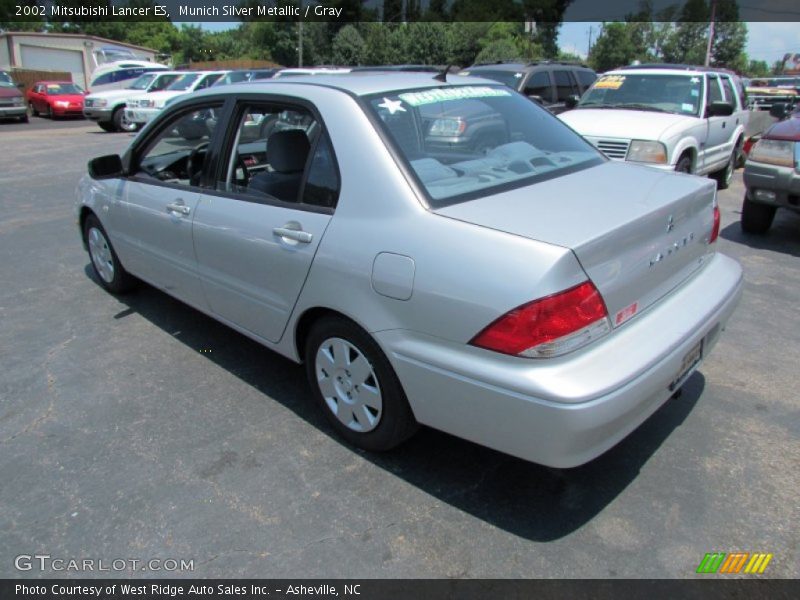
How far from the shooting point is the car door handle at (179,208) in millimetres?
3658

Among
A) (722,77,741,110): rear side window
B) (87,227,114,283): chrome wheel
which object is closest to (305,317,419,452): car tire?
(87,227,114,283): chrome wheel

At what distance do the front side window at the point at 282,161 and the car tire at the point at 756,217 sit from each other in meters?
5.21

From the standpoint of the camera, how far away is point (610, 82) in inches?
342

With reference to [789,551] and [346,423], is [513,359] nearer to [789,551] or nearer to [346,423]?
[346,423]

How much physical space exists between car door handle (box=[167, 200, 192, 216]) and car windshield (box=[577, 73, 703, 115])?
21.3 feet

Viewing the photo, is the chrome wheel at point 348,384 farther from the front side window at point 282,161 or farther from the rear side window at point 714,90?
the rear side window at point 714,90

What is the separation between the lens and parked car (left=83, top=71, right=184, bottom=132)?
18.2 meters

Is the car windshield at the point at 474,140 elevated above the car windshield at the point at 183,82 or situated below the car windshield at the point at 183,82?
above

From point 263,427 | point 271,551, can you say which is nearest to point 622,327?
point 271,551

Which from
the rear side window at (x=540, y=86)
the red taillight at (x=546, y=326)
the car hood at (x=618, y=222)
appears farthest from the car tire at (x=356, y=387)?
the rear side window at (x=540, y=86)

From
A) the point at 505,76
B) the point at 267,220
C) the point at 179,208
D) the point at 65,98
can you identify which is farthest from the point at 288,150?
the point at 65,98

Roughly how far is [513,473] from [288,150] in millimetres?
1982

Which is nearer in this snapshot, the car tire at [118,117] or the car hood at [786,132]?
the car hood at [786,132]

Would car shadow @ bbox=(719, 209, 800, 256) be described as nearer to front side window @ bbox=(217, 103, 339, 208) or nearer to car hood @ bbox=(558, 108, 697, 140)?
car hood @ bbox=(558, 108, 697, 140)
